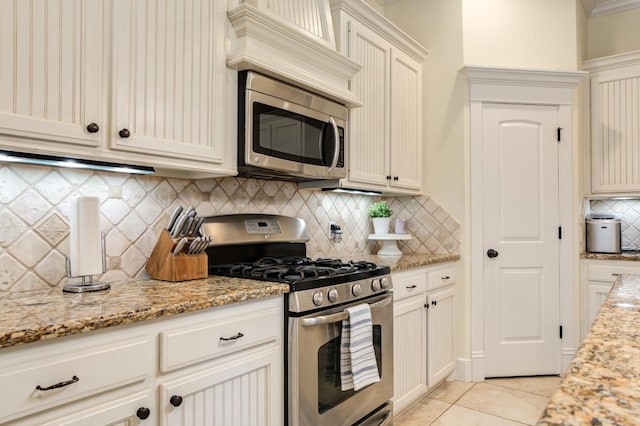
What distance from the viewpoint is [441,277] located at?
9.89 feet

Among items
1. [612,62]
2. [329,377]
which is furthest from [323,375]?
[612,62]

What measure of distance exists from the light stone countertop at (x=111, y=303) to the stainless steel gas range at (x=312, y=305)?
0.15 m

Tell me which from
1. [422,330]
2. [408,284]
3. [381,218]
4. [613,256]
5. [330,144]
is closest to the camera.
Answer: [330,144]

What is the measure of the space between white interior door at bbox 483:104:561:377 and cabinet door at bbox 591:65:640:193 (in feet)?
1.86

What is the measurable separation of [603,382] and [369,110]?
2323 millimetres

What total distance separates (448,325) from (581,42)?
2517 millimetres

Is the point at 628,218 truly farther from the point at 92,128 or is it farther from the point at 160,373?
the point at 92,128

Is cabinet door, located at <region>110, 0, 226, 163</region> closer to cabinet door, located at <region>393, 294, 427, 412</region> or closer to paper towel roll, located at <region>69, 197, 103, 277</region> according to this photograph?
paper towel roll, located at <region>69, 197, 103, 277</region>

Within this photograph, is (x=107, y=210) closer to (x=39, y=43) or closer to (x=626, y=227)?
(x=39, y=43)

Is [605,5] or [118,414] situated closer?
[118,414]

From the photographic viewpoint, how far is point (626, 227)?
3.73 meters

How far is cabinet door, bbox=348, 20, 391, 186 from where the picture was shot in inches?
104

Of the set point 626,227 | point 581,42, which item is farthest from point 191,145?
point 626,227

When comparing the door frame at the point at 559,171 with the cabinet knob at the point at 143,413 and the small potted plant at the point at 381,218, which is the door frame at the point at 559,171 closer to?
the small potted plant at the point at 381,218
